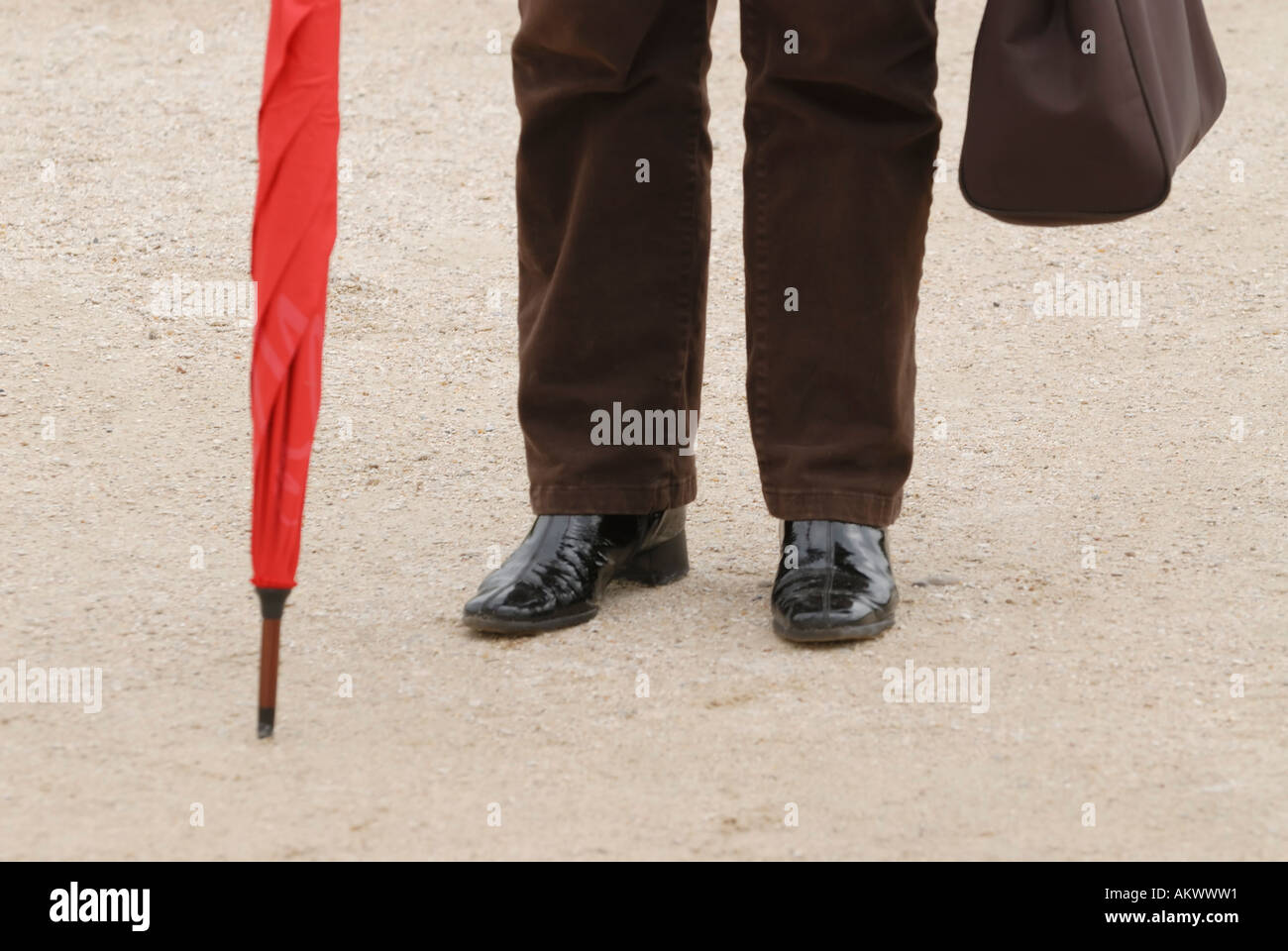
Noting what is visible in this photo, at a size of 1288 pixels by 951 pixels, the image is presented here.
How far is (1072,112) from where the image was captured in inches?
74.7

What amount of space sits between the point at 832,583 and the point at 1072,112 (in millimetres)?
645

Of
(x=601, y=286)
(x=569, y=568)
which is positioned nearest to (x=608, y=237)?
(x=601, y=286)

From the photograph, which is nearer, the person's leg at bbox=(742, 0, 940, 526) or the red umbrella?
A: the red umbrella

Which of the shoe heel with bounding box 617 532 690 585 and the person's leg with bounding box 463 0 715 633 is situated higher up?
the person's leg with bounding box 463 0 715 633

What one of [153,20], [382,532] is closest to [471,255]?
[382,532]

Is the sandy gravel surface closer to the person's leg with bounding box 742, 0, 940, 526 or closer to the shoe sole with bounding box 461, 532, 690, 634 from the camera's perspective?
the shoe sole with bounding box 461, 532, 690, 634

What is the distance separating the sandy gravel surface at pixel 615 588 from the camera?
5.71ft

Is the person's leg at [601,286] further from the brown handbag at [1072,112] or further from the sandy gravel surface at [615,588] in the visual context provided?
the brown handbag at [1072,112]

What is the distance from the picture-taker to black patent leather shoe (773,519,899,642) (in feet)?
7.05

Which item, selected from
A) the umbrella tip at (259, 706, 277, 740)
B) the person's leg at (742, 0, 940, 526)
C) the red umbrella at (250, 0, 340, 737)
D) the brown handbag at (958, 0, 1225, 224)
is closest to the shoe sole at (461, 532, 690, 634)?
the person's leg at (742, 0, 940, 526)

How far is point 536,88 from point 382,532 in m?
0.76

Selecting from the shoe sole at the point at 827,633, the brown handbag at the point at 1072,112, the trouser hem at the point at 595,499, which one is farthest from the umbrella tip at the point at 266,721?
the brown handbag at the point at 1072,112

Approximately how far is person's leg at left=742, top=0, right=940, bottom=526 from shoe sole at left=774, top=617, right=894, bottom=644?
14 centimetres

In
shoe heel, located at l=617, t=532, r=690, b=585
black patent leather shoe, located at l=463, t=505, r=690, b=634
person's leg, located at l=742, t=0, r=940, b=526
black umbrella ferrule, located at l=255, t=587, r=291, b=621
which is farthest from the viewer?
Answer: shoe heel, located at l=617, t=532, r=690, b=585
